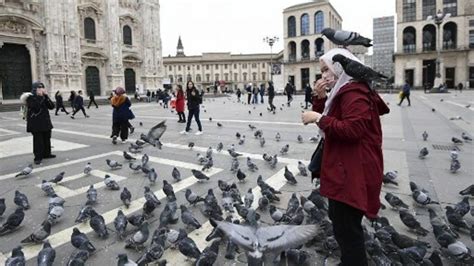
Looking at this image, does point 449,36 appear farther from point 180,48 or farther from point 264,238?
point 180,48

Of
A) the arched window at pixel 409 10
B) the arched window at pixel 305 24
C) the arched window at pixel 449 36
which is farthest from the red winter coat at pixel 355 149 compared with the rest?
the arched window at pixel 305 24

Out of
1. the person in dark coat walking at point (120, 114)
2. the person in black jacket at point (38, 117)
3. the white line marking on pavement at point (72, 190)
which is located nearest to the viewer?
the white line marking on pavement at point (72, 190)

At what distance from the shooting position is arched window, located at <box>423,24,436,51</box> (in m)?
54.3

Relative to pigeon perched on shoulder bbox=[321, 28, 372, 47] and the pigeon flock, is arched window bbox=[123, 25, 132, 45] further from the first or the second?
pigeon perched on shoulder bbox=[321, 28, 372, 47]

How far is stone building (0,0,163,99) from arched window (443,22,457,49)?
45026mm

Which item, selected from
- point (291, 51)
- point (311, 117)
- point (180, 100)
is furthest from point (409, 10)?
point (311, 117)

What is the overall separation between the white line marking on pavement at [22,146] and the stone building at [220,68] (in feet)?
309

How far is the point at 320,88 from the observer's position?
2582 millimetres

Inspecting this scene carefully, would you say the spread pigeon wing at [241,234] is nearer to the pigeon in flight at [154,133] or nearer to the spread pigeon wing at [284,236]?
the spread pigeon wing at [284,236]

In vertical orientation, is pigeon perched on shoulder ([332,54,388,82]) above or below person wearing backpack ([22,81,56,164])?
above

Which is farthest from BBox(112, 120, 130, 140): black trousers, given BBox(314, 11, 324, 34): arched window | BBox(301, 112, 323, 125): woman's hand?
BBox(314, 11, 324, 34): arched window

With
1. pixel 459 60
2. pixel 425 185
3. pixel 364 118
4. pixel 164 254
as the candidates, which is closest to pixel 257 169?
pixel 425 185

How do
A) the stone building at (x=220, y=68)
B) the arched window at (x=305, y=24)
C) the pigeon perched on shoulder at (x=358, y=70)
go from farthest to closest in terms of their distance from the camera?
1. the stone building at (x=220, y=68)
2. the arched window at (x=305, y=24)
3. the pigeon perched on shoulder at (x=358, y=70)

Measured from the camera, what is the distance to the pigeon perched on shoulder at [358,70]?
2.03 meters
